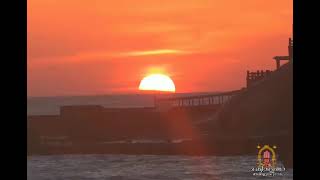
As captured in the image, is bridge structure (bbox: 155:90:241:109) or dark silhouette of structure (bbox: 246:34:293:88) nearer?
dark silhouette of structure (bbox: 246:34:293:88)

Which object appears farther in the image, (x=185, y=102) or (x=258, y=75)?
(x=185, y=102)

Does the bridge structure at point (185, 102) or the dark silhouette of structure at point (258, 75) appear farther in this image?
the bridge structure at point (185, 102)

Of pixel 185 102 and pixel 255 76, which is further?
pixel 185 102

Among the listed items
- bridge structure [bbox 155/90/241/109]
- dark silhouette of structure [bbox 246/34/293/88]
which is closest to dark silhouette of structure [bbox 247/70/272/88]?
dark silhouette of structure [bbox 246/34/293/88]

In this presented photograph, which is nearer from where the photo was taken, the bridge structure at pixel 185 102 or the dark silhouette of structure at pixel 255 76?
the dark silhouette of structure at pixel 255 76

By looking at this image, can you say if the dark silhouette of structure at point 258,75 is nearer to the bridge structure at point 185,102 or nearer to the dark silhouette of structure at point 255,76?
the dark silhouette of structure at point 255,76

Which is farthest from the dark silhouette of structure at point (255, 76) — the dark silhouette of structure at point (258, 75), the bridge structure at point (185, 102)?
the bridge structure at point (185, 102)

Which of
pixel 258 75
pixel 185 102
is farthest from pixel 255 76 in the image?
pixel 185 102

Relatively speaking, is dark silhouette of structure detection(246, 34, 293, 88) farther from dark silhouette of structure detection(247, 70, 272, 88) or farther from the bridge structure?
the bridge structure

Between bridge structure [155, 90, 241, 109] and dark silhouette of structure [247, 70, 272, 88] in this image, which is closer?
dark silhouette of structure [247, 70, 272, 88]

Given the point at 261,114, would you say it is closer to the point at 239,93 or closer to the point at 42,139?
the point at 239,93

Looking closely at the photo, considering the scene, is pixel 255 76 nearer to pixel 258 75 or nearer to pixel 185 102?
pixel 258 75
